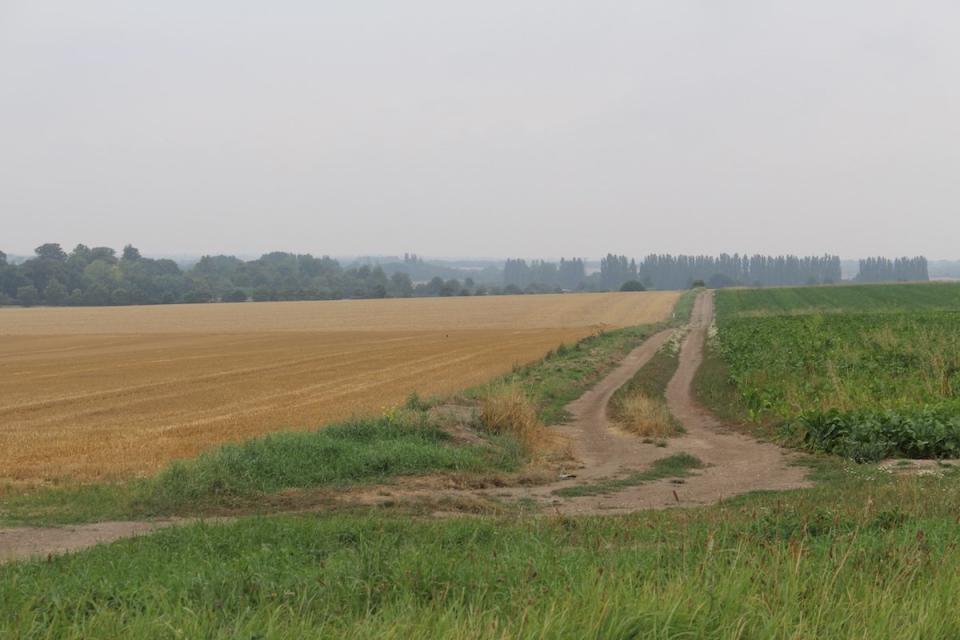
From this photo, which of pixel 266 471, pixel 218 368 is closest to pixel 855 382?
pixel 266 471

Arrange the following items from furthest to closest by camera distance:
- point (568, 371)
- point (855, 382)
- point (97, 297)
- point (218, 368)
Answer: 1. point (97, 297)
2. point (218, 368)
3. point (568, 371)
4. point (855, 382)

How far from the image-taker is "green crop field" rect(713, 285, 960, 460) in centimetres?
1678

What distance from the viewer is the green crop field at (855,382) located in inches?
661

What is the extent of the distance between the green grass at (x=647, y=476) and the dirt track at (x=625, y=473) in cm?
21

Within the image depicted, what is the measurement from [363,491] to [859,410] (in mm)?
10871

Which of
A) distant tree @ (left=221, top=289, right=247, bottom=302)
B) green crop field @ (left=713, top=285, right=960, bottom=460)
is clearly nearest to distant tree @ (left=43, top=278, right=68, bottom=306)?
distant tree @ (left=221, top=289, right=247, bottom=302)

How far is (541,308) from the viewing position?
304 ft

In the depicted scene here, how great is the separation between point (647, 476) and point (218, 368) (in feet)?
95.9

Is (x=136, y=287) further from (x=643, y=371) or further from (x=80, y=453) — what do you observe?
(x=80, y=453)

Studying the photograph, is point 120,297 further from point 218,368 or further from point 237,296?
point 218,368

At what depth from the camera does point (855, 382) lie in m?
24.0

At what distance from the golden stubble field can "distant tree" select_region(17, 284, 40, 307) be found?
3584cm

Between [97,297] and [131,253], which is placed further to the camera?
[131,253]

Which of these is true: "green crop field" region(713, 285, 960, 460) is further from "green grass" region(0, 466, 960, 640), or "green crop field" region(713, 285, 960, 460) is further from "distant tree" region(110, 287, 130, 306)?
"distant tree" region(110, 287, 130, 306)
